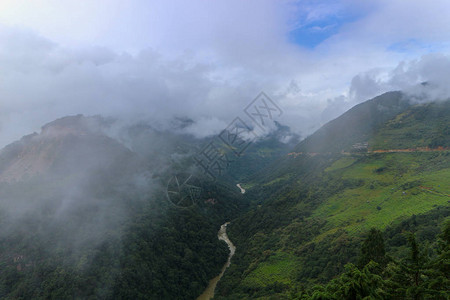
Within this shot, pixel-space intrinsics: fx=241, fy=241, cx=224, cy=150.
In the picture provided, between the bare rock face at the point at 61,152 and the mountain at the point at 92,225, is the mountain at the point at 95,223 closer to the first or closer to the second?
the mountain at the point at 92,225

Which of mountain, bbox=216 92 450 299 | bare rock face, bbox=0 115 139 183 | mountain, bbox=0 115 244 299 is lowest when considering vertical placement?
mountain, bbox=216 92 450 299

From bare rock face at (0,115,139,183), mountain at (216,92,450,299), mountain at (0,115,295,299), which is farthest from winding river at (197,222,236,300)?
bare rock face at (0,115,139,183)

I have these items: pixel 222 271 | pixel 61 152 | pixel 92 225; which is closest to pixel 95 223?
pixel 92 225

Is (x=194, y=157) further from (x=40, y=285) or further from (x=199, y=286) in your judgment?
(x=40, y=285)

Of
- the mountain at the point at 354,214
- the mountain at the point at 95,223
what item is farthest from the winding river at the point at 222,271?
the mountain at the point at 354,214

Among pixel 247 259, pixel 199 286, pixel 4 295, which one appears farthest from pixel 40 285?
pixel 247 259

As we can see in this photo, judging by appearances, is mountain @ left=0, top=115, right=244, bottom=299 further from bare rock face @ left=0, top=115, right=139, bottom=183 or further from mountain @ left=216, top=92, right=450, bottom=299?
mountain @ left=216, top=92, right=450, bottom=299

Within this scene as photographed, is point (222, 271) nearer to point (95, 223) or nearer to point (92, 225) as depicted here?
point (95, 223)
